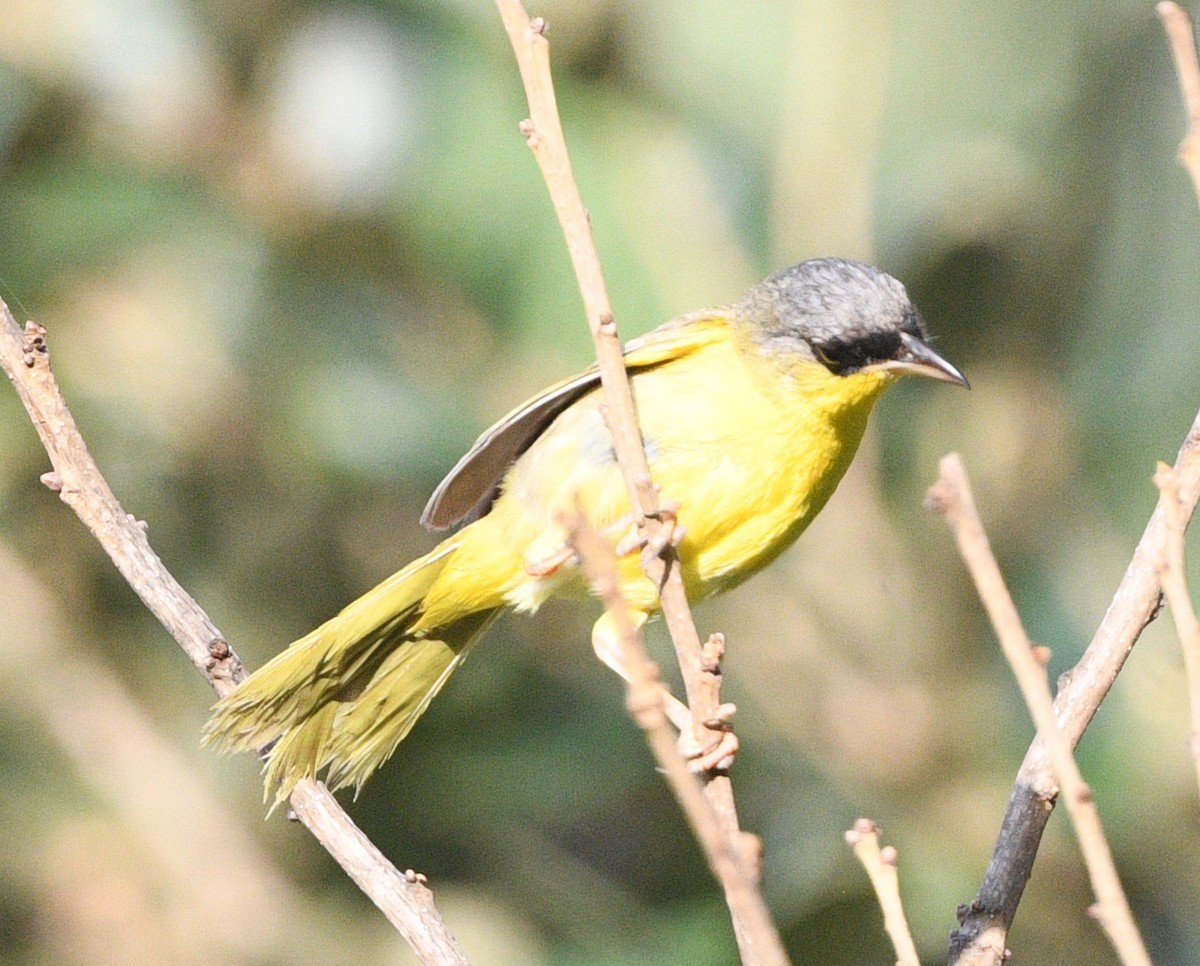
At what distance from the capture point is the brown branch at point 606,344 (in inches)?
84.4

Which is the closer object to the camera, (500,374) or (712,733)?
(712,733)

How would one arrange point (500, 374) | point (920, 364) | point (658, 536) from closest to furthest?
point (658, 536)
point (920, 364)
point (500, 374)

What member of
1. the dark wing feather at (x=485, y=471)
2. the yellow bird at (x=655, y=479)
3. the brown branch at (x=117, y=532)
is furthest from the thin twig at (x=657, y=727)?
the dark wing feather at (x=485, y=471)

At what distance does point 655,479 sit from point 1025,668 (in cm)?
192

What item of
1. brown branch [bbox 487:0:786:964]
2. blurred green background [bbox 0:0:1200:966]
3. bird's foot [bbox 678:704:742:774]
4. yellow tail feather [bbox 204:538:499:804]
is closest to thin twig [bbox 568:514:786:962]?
brown branch [bbox 487:0:786:964]

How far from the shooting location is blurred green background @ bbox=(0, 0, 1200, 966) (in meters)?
4.87

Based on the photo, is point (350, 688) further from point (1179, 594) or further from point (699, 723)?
point (1179, 594)

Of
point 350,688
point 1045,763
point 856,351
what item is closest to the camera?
point 1045,763

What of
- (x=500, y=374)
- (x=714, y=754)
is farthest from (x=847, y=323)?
(x=500, y=374)

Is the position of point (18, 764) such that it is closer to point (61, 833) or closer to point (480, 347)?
point (61, 833)

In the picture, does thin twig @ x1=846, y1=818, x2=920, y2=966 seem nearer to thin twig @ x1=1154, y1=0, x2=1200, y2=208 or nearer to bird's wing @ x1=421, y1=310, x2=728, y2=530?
thin twig @ x1=1154, y1=0, x2=1200, y2=208

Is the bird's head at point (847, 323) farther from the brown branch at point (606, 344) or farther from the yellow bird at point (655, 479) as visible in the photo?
the brown branch at point (606, 344)

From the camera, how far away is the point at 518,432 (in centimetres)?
358

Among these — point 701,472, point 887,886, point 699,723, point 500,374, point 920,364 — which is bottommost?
point 887,886
